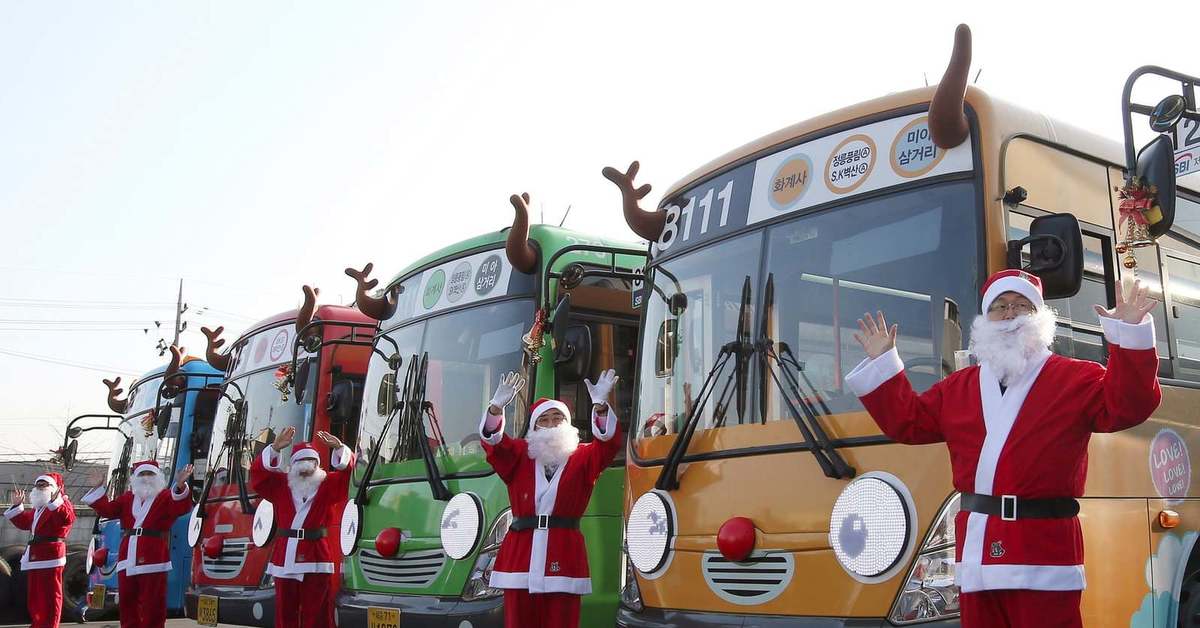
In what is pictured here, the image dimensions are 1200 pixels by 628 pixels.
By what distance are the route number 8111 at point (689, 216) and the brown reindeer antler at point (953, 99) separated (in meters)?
1.19

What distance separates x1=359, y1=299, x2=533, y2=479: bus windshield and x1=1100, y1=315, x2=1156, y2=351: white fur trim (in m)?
3.91

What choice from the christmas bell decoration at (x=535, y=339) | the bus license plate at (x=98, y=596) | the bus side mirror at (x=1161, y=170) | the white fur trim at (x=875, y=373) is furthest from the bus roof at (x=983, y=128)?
the bus license plate at (x=98, y=596)

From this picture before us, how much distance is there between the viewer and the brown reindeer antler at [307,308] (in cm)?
964

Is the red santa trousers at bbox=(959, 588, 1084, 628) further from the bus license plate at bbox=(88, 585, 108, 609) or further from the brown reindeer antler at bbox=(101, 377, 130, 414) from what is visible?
the brown reindeer antler at bbox=(101, 377, 130, 414)

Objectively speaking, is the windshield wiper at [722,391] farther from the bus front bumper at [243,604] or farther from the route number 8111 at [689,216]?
the bus front bumper at [243,604]

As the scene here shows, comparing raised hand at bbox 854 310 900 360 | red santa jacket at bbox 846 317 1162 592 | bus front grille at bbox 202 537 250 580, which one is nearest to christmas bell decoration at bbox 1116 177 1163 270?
red santa jacket at bbox 846 317 1162 592

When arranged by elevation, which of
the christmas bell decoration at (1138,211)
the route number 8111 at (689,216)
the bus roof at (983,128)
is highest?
the bus roof at (983,128)

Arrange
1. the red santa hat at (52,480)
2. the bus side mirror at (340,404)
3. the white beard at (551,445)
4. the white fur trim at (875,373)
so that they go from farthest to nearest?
the red santa hat at (52,480) → the bus side mirror at (340,404) → the white beard at (551,445) → the white fur trim at (875,373)

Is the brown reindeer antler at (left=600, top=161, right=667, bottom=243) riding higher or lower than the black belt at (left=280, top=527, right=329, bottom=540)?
higher

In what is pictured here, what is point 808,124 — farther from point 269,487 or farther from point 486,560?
point 269,487

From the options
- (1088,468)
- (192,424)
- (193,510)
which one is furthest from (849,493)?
(192,424)

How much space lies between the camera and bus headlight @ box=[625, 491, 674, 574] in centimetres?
520

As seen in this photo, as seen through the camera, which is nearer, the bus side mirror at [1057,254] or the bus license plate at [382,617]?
the bus side mirror at [1057,254]

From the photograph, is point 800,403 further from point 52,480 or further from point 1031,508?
point 52,480
